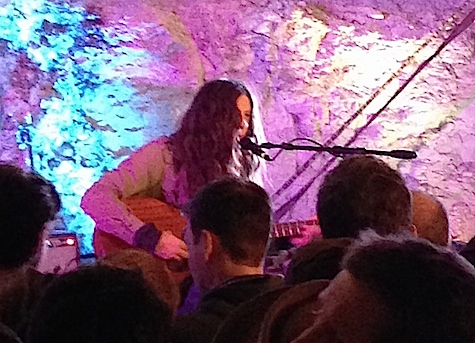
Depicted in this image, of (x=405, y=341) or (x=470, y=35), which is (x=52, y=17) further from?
(x=405, y=341)

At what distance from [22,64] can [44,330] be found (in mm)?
2201

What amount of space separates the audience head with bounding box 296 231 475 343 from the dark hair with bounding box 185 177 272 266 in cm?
67

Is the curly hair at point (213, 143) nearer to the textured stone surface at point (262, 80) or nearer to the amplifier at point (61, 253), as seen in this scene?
the amplifier at point (61, 253)

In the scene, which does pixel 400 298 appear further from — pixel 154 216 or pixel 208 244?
pixel 154 216

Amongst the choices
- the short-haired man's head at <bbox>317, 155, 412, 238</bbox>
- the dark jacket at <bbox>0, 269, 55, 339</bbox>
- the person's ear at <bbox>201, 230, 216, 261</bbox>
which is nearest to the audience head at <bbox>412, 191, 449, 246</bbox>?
the short-haired man's head at <bbox>317, 155, 412, 238</bbox>

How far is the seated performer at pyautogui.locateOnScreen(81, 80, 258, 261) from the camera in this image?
224cm

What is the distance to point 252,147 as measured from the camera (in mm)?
2281

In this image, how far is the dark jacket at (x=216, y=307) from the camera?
4.23 feet

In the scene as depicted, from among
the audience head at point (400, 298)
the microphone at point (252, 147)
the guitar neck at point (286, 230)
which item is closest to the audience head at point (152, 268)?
the audience head at point (400, 298)

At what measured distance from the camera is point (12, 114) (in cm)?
304

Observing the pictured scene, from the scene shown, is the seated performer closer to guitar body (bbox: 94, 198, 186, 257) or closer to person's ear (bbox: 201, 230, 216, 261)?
guitar body (bbox: 94, 198, 186, 257)

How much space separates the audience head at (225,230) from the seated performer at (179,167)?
0.57 m

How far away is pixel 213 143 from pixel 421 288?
1551 millimetres

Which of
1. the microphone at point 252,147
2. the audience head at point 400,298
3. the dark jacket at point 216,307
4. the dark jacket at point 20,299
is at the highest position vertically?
the audience head at point 400,298
